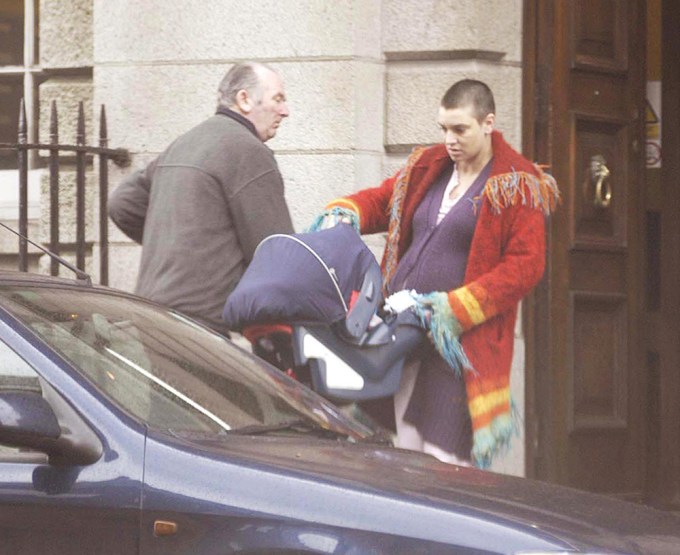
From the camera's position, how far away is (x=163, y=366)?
4.42 m

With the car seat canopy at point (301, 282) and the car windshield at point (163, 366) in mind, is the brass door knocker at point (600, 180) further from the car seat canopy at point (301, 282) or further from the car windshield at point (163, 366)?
the car windshield at point (163, 366)

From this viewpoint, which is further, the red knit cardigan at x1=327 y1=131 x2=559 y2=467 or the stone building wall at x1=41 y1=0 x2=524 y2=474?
the stone building wall at x1=41 y1=0 x2=524 y2=474

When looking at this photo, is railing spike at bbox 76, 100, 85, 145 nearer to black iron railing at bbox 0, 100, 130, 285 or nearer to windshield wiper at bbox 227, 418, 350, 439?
black iron railing at bbox 0, 100, 130, 285

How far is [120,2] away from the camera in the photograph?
29.0ft

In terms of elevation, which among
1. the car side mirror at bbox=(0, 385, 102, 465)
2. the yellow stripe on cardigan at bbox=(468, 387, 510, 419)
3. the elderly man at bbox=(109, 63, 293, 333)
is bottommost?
the yellow stripe on cardigan at bbox=(468, 387, 510, 419)

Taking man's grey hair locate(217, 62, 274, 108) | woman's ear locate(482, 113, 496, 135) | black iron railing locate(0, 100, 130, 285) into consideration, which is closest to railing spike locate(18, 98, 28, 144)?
black iron railing locate(0, 100, 130, 285)

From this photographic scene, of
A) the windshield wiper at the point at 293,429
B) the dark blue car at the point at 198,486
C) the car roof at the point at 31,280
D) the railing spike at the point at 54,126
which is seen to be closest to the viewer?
the dark blue car at the point at 198,486

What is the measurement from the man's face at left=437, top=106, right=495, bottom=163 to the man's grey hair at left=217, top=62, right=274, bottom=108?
0.81m

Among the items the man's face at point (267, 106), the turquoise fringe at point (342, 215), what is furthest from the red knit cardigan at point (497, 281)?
the man's face at point (267, 106)

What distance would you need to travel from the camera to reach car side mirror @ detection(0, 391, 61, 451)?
3.82m

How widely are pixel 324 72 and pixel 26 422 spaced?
4854mm

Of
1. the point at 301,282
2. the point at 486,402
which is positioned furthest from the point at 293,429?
the point at 486,402

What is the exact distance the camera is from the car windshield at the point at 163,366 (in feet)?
13.7

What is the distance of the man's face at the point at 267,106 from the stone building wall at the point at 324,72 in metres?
1.69
